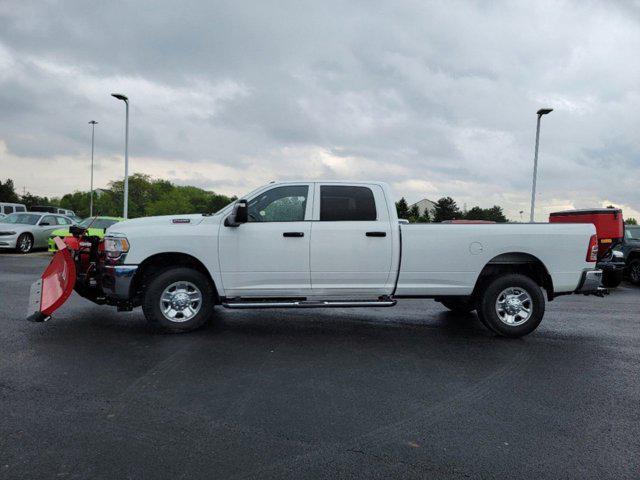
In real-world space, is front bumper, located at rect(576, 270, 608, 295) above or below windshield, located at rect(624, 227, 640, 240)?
below

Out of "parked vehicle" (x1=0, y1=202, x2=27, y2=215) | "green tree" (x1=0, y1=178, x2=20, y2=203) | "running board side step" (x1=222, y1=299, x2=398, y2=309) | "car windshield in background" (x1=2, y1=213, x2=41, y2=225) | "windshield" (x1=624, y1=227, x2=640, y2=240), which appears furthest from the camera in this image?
"green tree" (x1=0, y1=178, x2=20, y2=203)

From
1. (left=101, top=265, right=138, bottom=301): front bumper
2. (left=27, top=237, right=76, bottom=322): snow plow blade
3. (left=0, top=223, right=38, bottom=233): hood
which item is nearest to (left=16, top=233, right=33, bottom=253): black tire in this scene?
(left=0, top=223, right=38, bottom=233): hood

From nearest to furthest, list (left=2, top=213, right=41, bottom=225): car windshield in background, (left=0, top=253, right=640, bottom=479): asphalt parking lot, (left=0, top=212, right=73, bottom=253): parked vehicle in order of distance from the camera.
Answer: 1. (left=0, top=253, right=640, bottom=479): asphalt parking lot
2. (left=0, top=212, right=73, bottom=253): parked vehicle
3. (left=2, top=213, right=41, bottom=225): car windshield in background

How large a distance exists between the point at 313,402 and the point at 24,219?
19.4 meters

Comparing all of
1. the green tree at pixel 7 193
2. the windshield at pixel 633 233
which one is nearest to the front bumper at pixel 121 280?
the windshield at pixel 633 233

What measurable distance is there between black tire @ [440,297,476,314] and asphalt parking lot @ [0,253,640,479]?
19.8 inches

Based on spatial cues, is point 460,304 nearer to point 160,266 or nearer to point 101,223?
point 160,266

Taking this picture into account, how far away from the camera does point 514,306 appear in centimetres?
642

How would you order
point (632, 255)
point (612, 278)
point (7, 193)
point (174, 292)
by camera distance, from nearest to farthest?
point (174, 292), point (612, 278), point (632, 255), point (7, 193)

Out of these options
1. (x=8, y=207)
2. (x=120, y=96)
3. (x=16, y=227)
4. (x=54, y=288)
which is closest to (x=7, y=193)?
(x=8, y=207)

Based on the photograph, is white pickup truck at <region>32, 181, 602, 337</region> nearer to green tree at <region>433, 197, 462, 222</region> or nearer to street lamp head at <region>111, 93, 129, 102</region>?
street lamp head at <region>111, 93, 129, 102</region>

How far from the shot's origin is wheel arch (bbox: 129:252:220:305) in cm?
622

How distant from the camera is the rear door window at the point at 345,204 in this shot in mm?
6348

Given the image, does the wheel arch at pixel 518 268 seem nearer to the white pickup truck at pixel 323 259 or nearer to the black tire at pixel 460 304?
the white pickup truck at pixel 323 259
